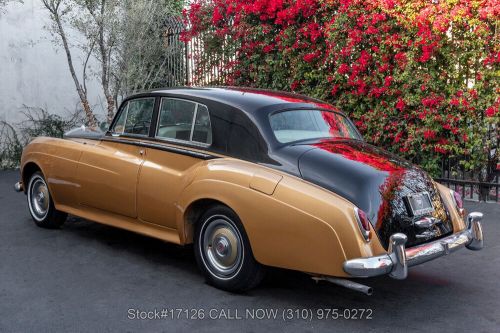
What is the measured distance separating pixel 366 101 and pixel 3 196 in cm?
564

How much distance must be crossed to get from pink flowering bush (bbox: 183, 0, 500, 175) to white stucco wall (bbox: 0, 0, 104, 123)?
4921mm

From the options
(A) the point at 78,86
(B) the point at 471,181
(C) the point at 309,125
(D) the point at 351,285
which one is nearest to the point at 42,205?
(C) the point at 309,125

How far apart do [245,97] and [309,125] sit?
1.91ft

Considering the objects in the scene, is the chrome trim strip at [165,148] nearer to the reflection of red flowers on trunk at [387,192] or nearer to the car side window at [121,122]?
the car side window at [121,122]

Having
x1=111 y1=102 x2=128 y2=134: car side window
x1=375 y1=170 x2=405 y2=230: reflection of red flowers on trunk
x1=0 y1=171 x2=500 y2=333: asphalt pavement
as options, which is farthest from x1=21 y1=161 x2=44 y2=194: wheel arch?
x1=375 y1=170 x2=405 y2=230: reflection of red flowers on trunk

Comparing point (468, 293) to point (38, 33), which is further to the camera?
point (38, 33)

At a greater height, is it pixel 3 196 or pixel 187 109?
pixel 187 109

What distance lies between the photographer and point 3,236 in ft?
21.2

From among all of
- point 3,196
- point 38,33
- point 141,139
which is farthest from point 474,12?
point 38,33

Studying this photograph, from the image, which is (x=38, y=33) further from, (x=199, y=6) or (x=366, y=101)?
(x=366, y=101)

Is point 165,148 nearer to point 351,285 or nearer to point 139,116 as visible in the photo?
point 139,116

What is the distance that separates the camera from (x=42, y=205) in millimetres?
6715

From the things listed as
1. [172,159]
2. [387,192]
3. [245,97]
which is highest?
[245,97]

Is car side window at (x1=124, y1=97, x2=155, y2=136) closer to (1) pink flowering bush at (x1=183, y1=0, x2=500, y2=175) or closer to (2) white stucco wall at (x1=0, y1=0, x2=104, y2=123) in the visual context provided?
(1) pink flowering bush at (x1=183, y1=0, x2=500, y2=175)
